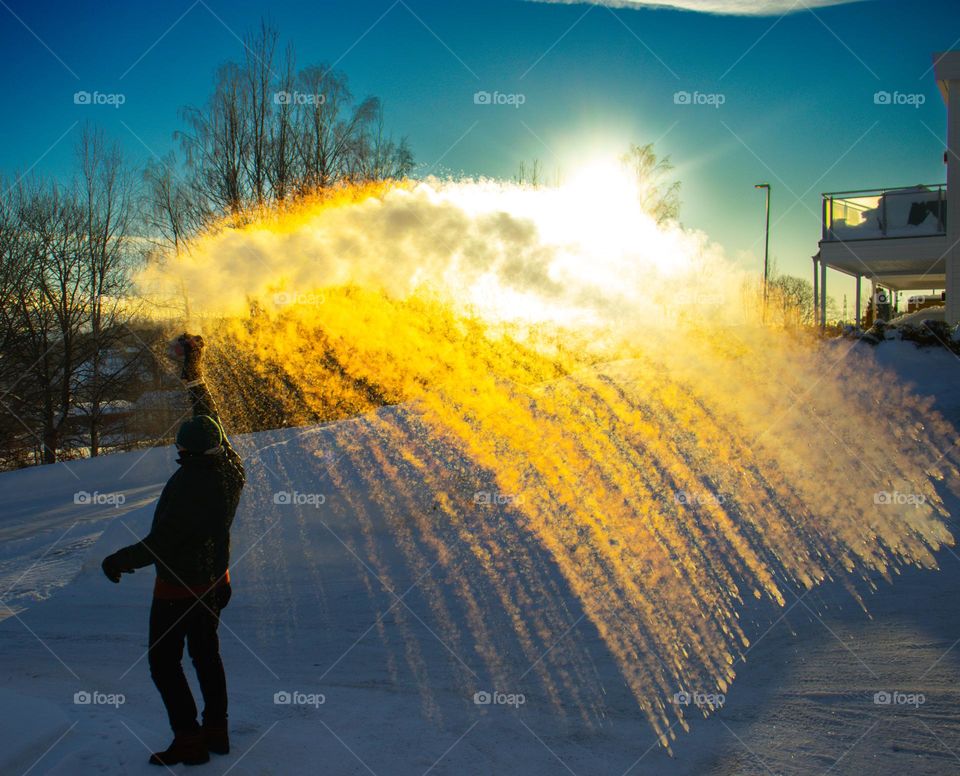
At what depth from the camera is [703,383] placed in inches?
416

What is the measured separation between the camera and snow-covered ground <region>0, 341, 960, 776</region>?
3.55 m

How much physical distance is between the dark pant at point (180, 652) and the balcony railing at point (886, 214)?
17310 mm

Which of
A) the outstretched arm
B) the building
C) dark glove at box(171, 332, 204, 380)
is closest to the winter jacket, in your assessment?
the outstretched arm

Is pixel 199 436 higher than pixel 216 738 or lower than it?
higher

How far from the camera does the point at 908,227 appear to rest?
53.8 feet

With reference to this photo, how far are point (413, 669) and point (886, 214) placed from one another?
53.7ft

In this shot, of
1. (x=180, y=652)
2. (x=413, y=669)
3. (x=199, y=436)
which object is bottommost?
(x=413, y=669)

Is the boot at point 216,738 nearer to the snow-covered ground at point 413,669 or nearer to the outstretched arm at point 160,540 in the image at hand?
the snow-covered ground at point 413,669

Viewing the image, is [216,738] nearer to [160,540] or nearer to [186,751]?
[186,751]

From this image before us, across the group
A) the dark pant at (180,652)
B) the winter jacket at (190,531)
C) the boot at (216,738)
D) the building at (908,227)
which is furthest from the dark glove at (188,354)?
the building at (908,227)

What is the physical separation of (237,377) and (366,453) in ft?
41.7

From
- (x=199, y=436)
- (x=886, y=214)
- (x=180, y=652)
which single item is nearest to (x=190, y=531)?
(x=199, y=436)

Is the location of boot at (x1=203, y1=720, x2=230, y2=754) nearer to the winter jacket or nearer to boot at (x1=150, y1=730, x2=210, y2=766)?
boot at (x1=150, y1=730, x2=210, y2=766)

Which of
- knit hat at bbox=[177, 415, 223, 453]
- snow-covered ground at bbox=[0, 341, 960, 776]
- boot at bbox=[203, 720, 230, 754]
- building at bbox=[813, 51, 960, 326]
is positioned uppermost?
building at bbox=[813, 51, 960, 326]
